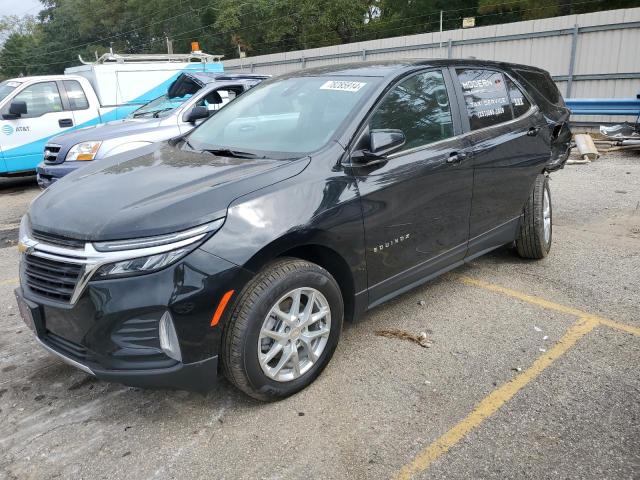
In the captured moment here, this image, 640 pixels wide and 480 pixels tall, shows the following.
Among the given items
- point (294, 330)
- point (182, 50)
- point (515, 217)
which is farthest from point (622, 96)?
point (182, 50)

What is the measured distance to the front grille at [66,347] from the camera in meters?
2.59

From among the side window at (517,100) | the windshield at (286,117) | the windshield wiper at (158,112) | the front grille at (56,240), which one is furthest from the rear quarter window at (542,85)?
the windshield wiper at (158,112)

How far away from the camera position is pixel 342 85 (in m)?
3.54

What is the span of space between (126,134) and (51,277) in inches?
192

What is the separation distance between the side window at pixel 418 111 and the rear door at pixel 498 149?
0.21 m

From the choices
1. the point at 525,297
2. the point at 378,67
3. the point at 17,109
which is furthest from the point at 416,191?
the point at 17,109

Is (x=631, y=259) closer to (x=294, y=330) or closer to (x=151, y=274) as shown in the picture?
(x=294, y=330)

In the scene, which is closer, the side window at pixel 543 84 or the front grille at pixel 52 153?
the side window at pixel 543 84

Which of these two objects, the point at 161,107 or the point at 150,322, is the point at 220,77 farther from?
the point at 150,322

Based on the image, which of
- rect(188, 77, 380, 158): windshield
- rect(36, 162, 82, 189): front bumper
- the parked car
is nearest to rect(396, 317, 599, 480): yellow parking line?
rect(188, 77, 380, 158): windshield

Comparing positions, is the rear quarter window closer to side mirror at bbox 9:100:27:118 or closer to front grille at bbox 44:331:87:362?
front grille at bbox 44:331:87:362

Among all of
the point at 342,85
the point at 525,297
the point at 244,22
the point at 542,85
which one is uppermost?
the point at 244,22

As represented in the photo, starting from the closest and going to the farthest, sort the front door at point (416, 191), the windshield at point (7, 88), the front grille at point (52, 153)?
the front door at point (416, 191) < the front grille at point (52, 153) < the windshield at point (7, 88)

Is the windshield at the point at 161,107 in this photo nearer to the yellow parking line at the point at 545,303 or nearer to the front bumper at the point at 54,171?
the front bumper at the point at 54,171
